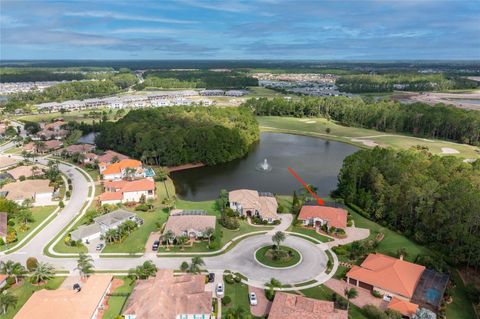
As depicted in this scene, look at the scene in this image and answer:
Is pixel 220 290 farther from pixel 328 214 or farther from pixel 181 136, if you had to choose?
pixel 181 136

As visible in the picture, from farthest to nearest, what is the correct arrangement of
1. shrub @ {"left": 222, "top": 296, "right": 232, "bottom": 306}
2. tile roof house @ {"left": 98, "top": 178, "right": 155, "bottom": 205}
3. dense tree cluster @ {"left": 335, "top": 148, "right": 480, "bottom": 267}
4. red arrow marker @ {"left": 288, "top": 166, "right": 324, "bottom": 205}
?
red arrow marker @ {"left": 288, "top": 166, "right": 324, "bottom": 205} < tile roof house @ {"left": 98, "top": 178, "right": 155, "bottom": 205} < dense tree cluster @ {"left": 335, "top": 148, "right": 480, "bottom": 267} < shrub @ {"left": 222, "top": 296, "right": 232, "bottom": 306}

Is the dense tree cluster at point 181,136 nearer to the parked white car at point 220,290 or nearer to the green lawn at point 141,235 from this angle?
the green lawn at point 141,235

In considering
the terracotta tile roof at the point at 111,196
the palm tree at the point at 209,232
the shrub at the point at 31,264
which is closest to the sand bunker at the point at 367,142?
the palm tree at the point at 209,232

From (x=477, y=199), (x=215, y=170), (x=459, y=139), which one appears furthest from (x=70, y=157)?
(x=459, y=139)

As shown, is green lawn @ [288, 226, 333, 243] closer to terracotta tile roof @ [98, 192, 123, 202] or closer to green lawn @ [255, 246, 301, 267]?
A: green lawn @ [255, 246, 301, 267]

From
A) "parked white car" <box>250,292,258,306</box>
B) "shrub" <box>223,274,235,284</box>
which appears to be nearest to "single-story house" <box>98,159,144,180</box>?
"shrub" <box>223,274,235,284</box>

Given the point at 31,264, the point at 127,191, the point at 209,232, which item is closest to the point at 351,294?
the point at 209,232
